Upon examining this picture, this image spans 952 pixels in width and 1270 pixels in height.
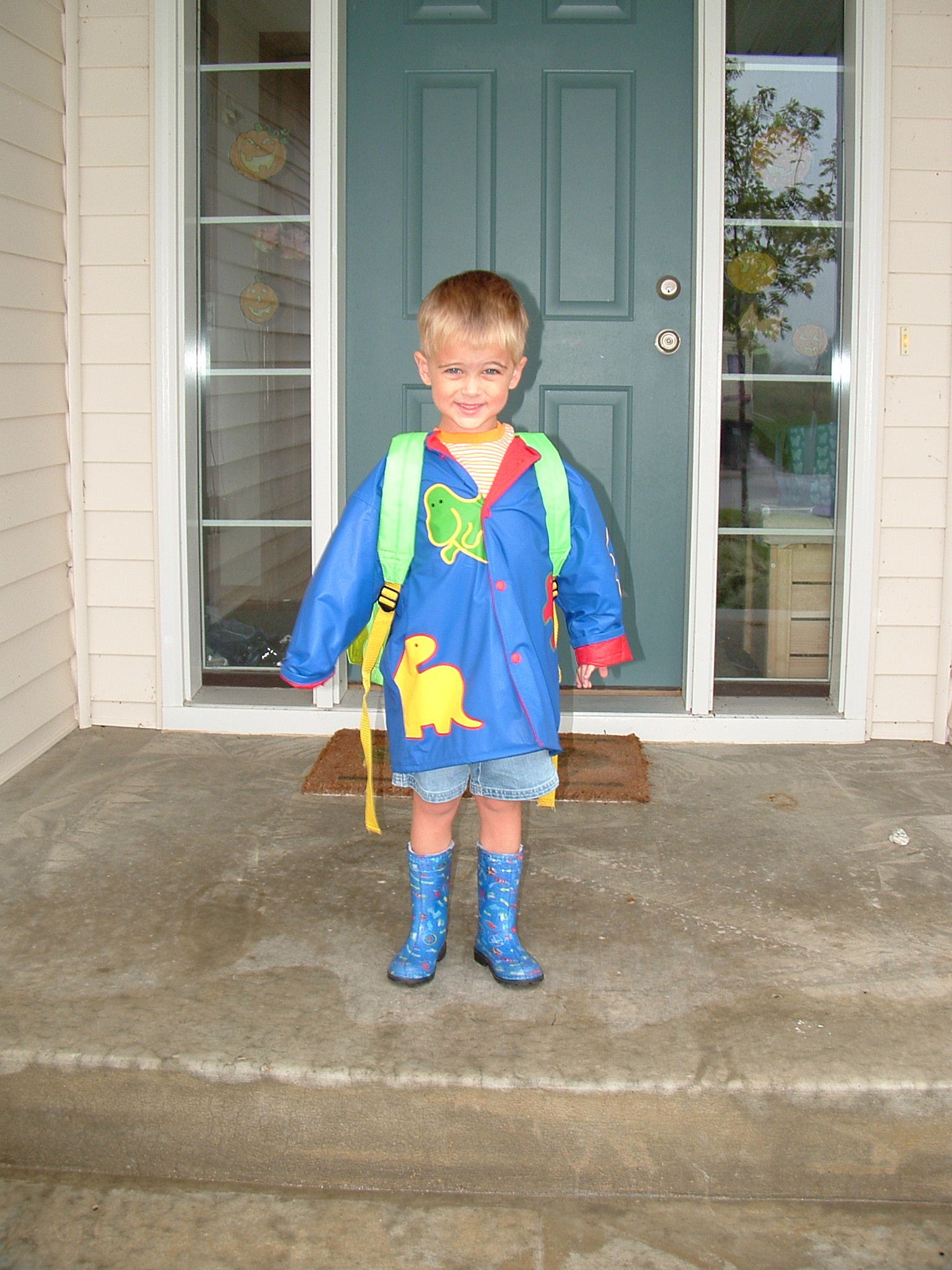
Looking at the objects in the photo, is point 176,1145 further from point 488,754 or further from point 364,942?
point 488,754

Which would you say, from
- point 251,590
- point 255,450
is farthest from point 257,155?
point 251,590

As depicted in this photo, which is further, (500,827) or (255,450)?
(255,450)

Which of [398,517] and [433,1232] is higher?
[398,517]

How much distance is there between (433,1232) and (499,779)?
752 mm

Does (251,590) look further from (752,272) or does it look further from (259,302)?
(752,272)

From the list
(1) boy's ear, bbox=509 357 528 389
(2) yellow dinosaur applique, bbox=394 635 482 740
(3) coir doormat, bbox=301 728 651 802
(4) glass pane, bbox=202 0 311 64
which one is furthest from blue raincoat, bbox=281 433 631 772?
(4) glass pane, bbox=202 0 311 64

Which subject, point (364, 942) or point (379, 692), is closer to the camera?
point (364, 942)

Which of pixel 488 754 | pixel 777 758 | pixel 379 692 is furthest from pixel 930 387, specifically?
pixel 488 754

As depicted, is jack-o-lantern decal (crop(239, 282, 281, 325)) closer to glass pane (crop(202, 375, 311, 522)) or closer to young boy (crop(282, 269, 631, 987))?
glass pane (crop(202, 375, 311, 522))

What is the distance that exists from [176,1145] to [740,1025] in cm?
97

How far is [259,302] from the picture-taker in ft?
12.7

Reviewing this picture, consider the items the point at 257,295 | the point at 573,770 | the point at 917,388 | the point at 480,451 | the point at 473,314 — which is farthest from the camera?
the point at 257,295

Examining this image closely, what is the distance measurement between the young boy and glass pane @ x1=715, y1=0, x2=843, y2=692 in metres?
1.68

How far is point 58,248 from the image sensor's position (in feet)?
12.0
